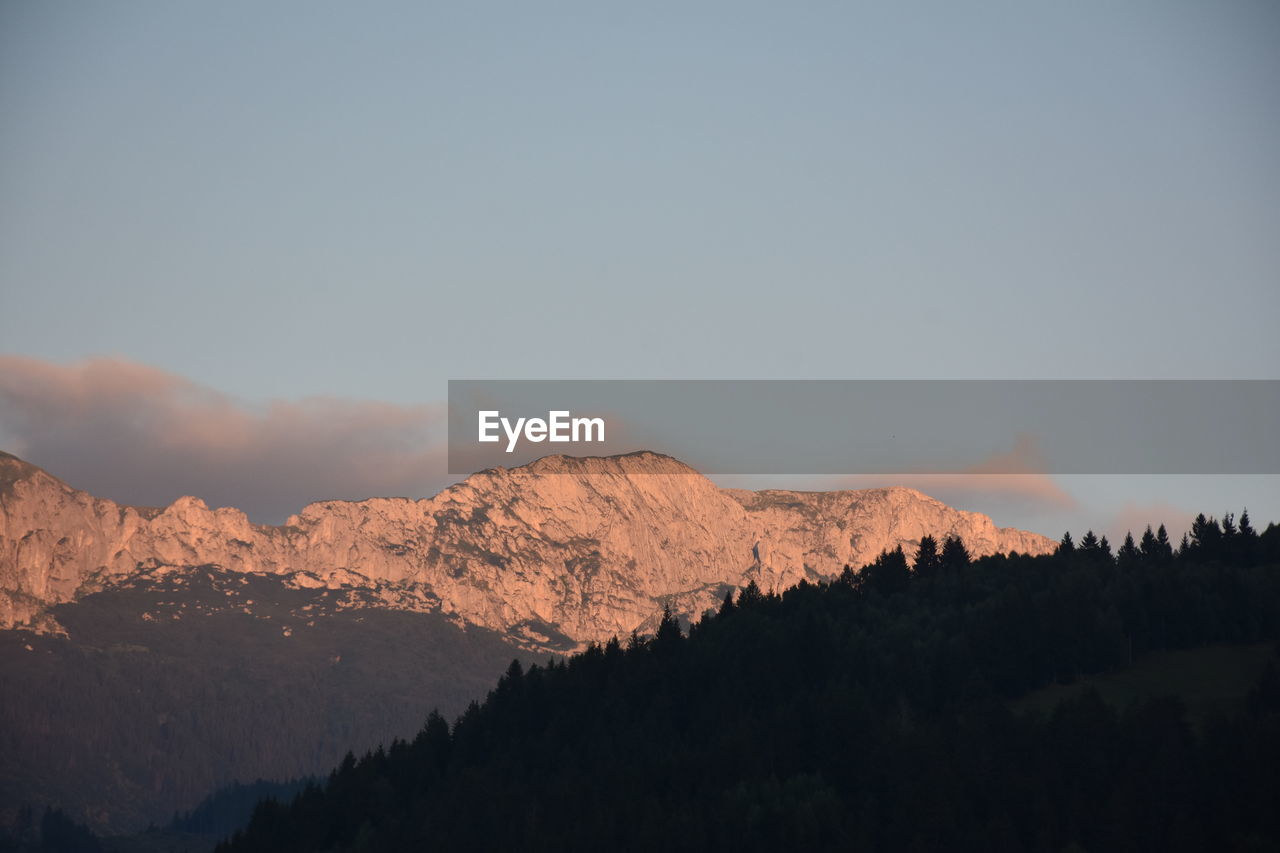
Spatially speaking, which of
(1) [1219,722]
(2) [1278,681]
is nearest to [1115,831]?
(1) [1219,722]

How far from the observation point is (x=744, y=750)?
196250mm

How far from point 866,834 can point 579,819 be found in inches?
1272

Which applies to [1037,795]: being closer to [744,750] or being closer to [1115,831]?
[1115,831]

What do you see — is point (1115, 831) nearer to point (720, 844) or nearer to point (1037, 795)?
point (1037, 795)

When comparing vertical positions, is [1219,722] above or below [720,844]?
above

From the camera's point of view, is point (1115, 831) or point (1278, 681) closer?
point (1115, 831)

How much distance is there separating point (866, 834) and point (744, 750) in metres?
22.9

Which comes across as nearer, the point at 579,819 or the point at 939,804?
the point at 939,804

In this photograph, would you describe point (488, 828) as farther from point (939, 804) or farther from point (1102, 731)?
point (1102, 731)

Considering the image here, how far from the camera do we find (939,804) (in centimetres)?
17662

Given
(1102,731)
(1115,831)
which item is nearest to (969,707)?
(1102,731)

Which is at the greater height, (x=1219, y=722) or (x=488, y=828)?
(x=1219, y=722)

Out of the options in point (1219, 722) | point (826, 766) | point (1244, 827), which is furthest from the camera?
point (826, 766)

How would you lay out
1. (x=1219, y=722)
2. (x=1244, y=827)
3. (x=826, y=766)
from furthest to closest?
(x=826, y=766), (x=1219, y=722), (x=1244, y=827)
